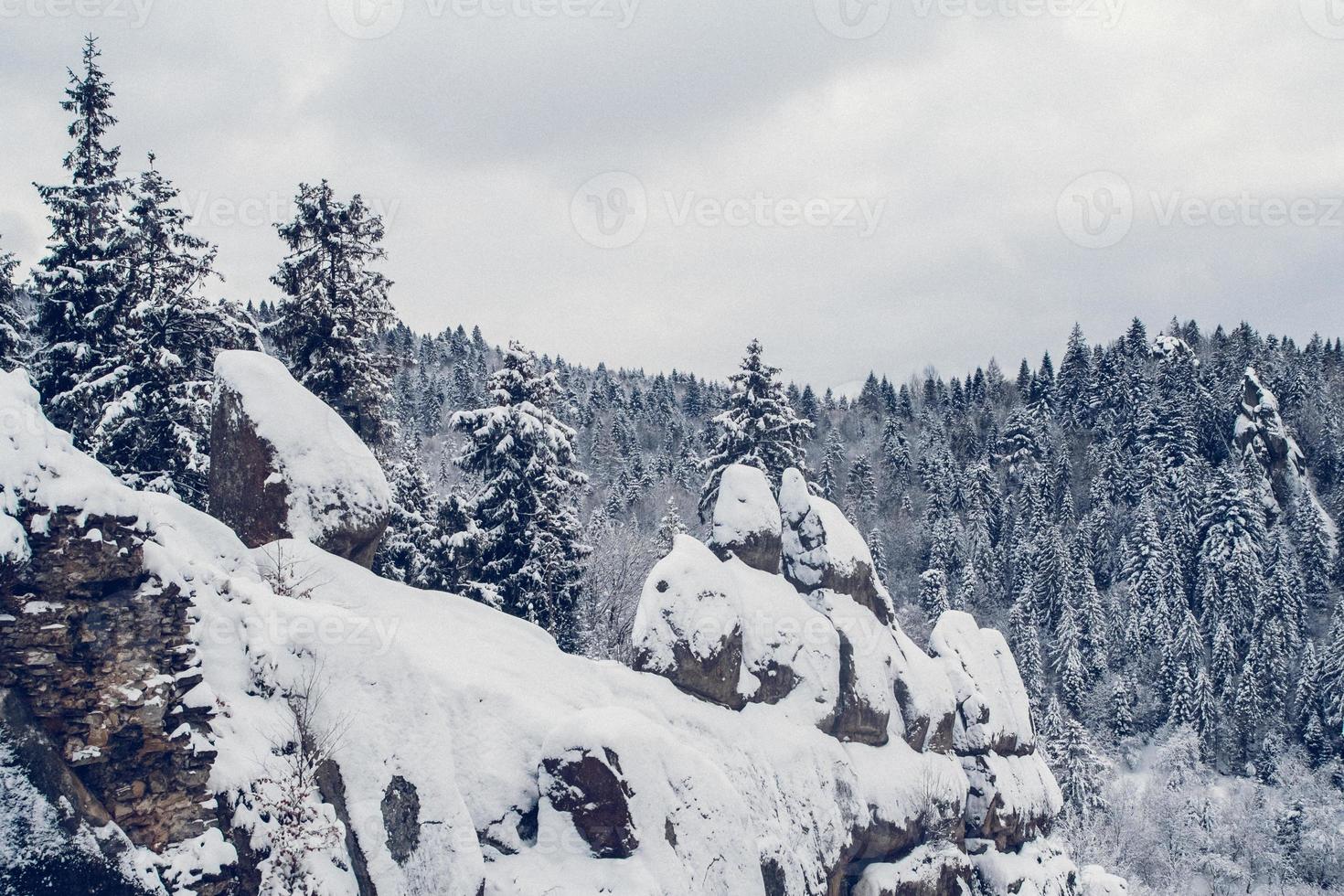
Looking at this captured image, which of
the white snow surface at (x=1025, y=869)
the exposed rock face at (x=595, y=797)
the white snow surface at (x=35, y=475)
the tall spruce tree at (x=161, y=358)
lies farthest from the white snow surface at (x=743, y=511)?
the white snow surface at (x=35, y=475)

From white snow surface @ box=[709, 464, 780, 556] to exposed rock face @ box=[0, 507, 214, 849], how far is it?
1624cm

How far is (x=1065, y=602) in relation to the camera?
266 feet

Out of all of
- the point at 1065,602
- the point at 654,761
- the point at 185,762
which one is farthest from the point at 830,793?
the point at 1065,602

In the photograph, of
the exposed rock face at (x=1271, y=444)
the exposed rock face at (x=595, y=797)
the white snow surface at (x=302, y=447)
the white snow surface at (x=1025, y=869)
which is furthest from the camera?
the exposed rock face at (x=1271, y=444)

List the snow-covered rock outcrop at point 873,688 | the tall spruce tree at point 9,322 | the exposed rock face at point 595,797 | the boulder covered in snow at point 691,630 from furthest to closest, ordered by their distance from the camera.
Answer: the tall spruce tree at point 9,322
the snow-covered rock outcrop at point 873,688
the boulder covered in snow at point 691,630
the exposed rock face at point 595,797

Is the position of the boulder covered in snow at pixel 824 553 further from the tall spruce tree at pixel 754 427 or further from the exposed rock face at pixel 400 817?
the exposed rock face at pixel 400 817

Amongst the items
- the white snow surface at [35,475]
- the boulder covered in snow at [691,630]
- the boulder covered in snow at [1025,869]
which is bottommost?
the boulder covered in snow at [1025,869]

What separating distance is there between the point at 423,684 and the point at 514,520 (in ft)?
47.9

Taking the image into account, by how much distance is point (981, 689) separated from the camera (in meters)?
28.9

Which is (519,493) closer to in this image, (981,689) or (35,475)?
(981,689)

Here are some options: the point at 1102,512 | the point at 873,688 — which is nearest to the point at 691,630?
the point at 873,688

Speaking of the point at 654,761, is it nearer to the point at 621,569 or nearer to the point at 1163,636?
the point at 621,569

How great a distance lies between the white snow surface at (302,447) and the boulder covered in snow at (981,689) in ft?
64.3

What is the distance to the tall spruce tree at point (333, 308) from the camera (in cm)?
2514
